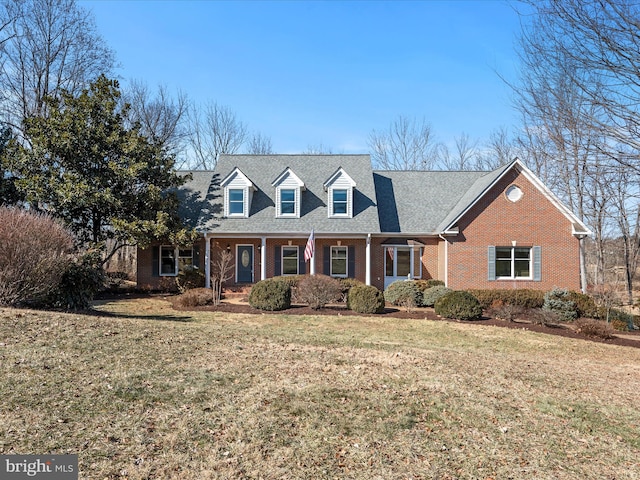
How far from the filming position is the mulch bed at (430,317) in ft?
45.3

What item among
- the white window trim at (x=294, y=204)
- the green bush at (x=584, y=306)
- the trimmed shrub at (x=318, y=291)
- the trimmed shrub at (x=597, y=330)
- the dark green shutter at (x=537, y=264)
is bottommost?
the trimmed shrub at (x=597, y=330)

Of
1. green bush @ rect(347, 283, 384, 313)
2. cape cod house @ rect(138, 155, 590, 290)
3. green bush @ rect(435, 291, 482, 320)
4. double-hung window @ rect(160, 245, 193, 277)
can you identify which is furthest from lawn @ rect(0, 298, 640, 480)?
double-hung window @ rect(160, 245, 193, 277)

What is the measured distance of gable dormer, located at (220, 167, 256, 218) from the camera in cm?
2203

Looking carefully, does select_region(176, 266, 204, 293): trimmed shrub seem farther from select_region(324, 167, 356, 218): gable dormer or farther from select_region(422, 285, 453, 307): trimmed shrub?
select_region(422, 285, 453, 307): trimmed shrub

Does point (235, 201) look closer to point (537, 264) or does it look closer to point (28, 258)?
point (28, 258)

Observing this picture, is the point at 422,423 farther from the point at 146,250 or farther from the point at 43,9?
the point at 43,9


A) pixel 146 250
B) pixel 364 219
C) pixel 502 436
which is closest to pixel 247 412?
pixel 502 436

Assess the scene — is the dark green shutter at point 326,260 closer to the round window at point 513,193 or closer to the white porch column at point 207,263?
the white porch column at point 207,263

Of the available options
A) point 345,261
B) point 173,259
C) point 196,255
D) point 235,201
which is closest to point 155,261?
point 173,259

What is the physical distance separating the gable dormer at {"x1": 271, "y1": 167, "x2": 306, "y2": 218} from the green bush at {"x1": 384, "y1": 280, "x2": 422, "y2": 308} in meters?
6.55

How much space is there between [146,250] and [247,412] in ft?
64.8

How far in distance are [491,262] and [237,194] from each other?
13197mm

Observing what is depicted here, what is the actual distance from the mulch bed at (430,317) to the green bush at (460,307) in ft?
0.75

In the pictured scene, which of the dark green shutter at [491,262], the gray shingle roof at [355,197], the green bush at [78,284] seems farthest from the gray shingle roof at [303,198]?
the green bush at [78,284]
